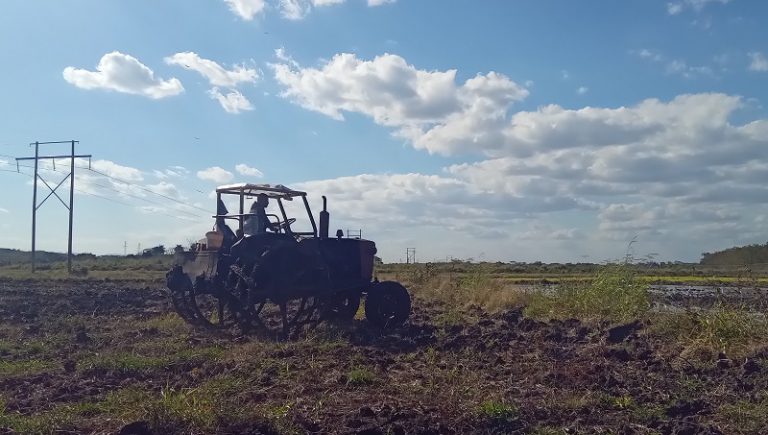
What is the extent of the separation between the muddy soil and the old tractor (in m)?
0.74

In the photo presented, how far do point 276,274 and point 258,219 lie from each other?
6.25 ft

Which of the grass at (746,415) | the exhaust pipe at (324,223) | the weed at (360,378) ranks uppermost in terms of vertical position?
the exhaust pipe at (324,223)

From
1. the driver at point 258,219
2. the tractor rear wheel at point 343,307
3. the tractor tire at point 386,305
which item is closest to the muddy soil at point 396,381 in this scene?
the tractor tire at point 386,305

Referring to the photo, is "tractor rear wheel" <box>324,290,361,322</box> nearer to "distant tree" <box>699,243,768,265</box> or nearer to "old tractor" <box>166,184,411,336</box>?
"old tractor" <box>166,184,411,336</box>

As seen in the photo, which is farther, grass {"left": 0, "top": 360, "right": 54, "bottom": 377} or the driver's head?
the driver's head

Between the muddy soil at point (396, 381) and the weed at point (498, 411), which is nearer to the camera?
the muddy soil at point (396, 381)

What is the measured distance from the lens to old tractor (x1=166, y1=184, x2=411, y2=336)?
12.3 meters

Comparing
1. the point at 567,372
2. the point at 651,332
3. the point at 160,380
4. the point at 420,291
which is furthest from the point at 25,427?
the point at 420,291

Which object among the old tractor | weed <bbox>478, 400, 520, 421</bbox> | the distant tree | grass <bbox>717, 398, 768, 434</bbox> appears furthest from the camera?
the distant tree

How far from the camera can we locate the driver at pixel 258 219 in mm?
13812

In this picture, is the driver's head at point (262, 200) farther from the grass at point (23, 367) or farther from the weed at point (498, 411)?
the weed at point (498, 411)

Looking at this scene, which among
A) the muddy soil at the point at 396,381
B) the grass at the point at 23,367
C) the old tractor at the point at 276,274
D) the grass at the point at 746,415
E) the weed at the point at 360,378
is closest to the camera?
the grass at the point at 746,415

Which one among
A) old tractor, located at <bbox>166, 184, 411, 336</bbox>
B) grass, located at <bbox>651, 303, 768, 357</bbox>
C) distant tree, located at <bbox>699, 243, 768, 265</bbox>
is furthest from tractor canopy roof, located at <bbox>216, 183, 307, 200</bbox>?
distant tree, located at <bbox>699, 243, 768, 265</bbox>

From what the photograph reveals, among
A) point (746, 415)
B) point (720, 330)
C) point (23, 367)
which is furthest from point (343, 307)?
point (746, 415)
